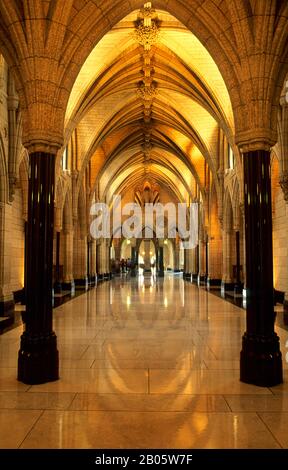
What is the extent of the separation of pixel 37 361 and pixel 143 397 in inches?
64.3

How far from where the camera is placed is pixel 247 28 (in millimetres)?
5953

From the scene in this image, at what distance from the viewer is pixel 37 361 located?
545 cm

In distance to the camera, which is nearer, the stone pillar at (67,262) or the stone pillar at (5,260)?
the stone pillar at (5,260)

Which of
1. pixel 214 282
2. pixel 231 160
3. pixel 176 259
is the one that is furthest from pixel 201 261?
pixel 176 259

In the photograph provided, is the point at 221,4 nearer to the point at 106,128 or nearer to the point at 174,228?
the point at 106,128

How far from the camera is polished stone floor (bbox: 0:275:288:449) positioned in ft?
11.9

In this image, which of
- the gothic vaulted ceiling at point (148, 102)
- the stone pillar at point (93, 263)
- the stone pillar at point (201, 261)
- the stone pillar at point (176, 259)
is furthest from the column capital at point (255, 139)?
the stone pillar at point (176, 259)

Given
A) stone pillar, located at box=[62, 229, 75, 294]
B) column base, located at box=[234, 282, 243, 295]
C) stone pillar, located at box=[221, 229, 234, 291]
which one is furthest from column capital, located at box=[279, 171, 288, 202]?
stone pillar, located at box=[62, 229, 75, 294]

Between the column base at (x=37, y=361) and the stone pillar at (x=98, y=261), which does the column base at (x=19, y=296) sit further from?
the stone pillar at (x=98, y=261)

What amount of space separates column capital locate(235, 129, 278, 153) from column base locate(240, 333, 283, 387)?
9.07ft

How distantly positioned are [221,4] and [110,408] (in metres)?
6.11

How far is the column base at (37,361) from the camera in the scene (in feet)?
17.7
